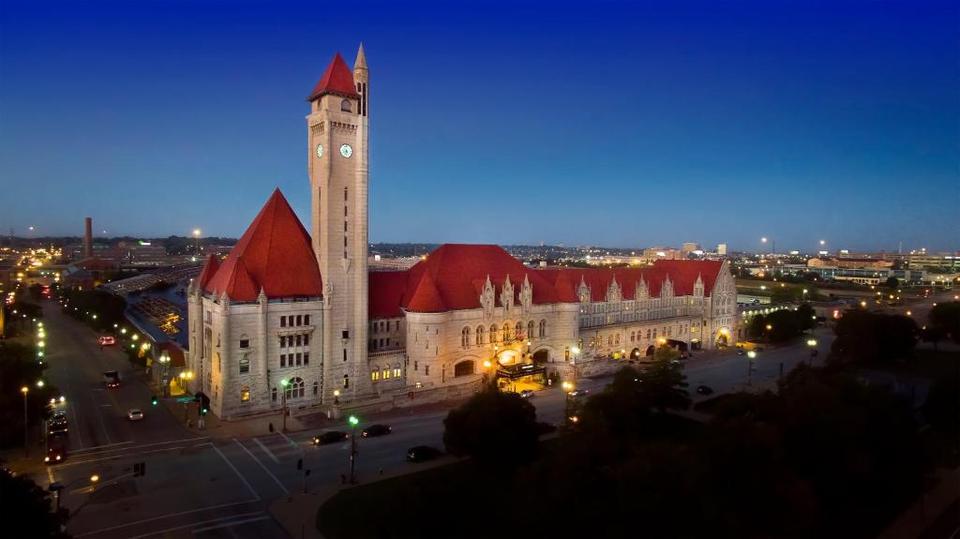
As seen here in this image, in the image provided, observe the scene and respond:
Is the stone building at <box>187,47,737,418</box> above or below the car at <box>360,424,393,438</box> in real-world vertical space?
above

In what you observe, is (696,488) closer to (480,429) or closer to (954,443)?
(480,429)

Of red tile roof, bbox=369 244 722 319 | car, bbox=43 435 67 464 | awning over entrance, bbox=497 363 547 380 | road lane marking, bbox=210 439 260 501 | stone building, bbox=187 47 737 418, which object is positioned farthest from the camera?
awning over entrance, bbox=497 363 547 380

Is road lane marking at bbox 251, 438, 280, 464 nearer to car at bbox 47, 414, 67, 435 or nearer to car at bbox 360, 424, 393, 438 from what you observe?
car at bbox 360, 424, 393, 438

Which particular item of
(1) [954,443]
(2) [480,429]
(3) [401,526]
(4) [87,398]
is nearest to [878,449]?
(1) [954,443]

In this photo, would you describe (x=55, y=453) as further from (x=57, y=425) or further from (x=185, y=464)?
(x=185, y=464)

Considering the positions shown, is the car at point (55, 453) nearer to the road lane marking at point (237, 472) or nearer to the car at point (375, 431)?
the road lane marking at point (237, 472)

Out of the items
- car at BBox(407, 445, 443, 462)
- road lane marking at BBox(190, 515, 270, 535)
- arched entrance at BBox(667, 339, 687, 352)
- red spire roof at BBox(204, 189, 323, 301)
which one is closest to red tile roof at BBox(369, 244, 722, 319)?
red spire roof at BBox(204, 189, 323, 301)
